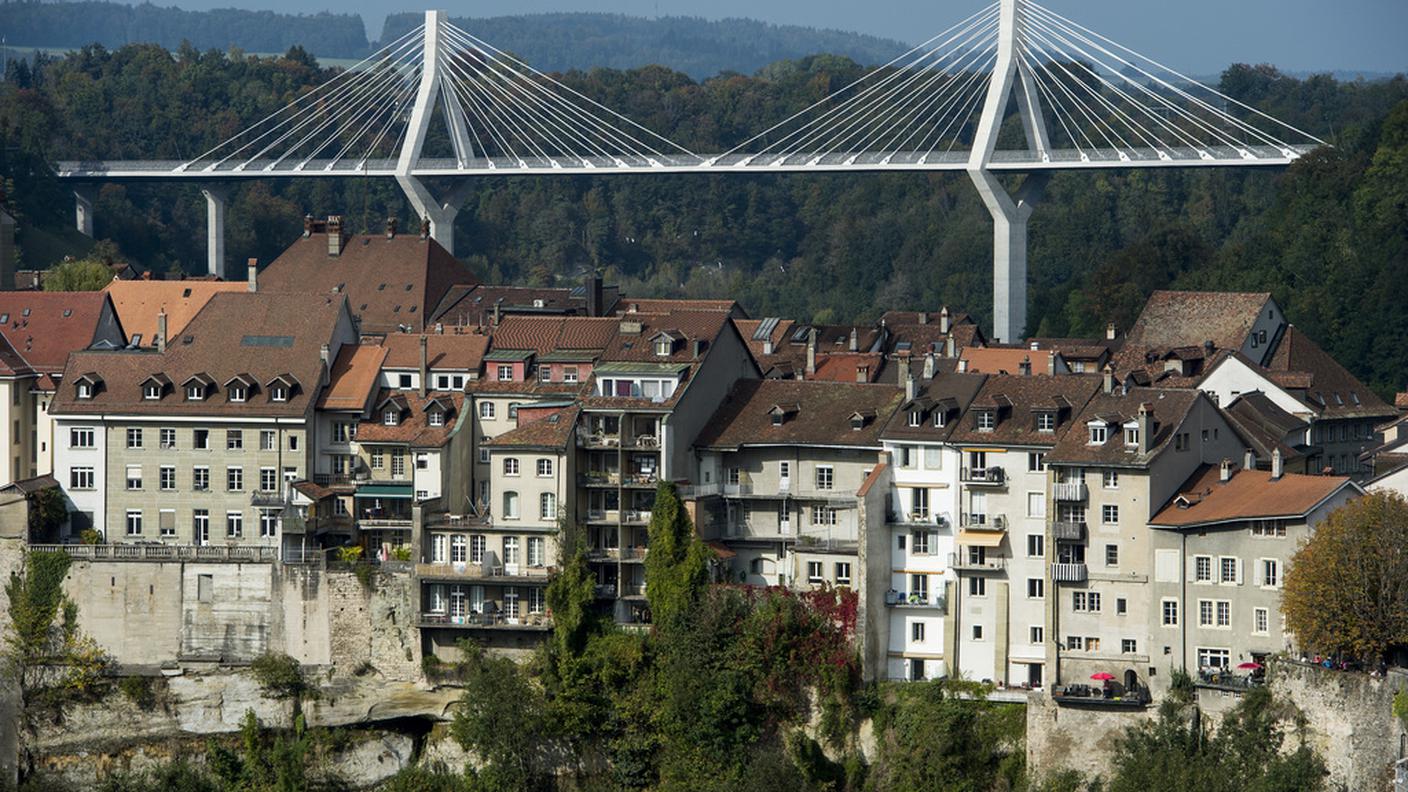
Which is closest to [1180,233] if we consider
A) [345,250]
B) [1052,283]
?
[1052,283]

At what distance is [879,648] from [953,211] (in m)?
Result: 84.2

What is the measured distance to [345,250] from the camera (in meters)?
90.1

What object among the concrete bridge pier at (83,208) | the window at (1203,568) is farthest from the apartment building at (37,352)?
the concrete bridge pier at (83,208)

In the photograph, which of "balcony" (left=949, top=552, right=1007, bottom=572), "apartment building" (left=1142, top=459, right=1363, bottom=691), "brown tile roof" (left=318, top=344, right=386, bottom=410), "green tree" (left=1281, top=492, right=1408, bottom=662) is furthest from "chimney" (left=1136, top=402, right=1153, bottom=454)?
"brown tile roof" (left=318, top=344, right=386, bottom=410)

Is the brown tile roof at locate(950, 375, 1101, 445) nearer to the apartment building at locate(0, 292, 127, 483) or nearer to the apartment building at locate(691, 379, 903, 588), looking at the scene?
the apartment building at locate(691, 379, 903, 588)

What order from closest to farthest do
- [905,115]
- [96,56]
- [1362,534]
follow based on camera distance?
[1362,534], [905,115], [96,56]

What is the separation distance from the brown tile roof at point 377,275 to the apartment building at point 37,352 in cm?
949

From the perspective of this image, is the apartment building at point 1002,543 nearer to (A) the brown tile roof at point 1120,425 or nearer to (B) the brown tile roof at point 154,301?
(A) the brown tile roof at point 1120,425

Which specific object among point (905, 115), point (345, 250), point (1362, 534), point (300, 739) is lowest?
point (300, 739)

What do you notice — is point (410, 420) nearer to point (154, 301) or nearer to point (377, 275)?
point (154, 301)

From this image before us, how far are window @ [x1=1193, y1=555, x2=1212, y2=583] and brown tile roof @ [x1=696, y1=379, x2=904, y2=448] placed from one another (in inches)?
298

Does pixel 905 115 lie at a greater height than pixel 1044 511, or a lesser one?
greater

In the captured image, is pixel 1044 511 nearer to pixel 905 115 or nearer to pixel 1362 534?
pixel 1362 534

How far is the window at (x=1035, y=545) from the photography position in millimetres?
62000
